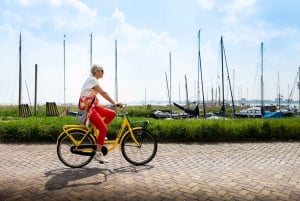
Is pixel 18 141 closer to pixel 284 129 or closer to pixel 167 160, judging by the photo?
pixel 167 160

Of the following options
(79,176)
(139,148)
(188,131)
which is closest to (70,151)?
(79,176)

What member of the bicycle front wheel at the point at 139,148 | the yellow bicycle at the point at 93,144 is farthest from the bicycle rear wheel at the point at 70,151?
the bicycle front wheel at the point at 139,148

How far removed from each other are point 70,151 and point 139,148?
142 centimetres

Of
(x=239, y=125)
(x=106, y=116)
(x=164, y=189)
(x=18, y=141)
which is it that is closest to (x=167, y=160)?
(x=106, y=116)

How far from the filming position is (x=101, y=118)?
6.76 m

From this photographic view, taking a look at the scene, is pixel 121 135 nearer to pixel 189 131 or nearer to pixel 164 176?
pixel 164 176

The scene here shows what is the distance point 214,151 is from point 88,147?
348 cm

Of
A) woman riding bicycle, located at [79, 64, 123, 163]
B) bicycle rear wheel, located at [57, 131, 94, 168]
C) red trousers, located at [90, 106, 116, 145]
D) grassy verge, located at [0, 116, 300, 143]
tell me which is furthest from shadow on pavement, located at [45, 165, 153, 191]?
grassy verge, located at [0, 116, 300, 143]

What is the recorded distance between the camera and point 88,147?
678 cm

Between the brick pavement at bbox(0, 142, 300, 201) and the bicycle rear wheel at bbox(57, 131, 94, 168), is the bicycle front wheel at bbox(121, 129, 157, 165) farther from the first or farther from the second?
the bicycle rear wheel at bbox(57, 131, 94, 168)

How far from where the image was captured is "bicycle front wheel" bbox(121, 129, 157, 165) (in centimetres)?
707

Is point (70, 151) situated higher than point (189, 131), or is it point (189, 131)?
point (189, 131)

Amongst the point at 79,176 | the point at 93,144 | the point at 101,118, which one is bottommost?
the point at 79,176

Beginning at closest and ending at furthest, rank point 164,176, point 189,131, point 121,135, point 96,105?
1. point 164,176
2. point 96,105
3. point 121,135
4. point 189,131
